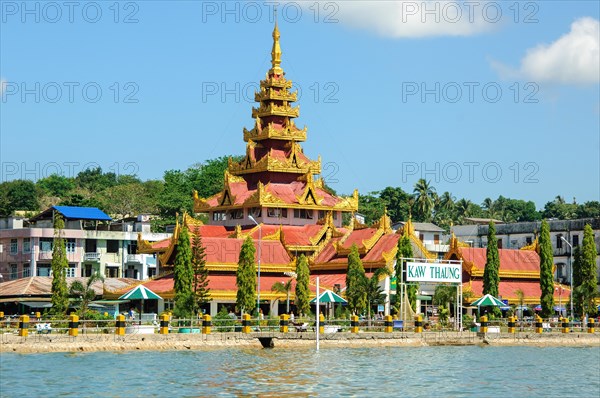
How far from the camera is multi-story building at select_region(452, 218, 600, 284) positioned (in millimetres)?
121125

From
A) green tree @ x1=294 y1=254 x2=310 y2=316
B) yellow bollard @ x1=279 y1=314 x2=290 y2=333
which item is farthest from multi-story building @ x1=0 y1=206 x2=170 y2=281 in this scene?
yellow bollard @ x1=279 y1=314 x2=290 y2=333

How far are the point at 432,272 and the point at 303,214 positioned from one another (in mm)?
27443

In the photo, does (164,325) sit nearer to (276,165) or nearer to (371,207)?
(276,165)

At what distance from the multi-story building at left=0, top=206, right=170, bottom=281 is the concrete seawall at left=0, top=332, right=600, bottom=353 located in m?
42.4

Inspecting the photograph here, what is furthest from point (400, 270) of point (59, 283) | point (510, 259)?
point (59, 283)

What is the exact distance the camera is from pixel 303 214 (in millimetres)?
101312

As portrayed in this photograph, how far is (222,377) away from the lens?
52562mm

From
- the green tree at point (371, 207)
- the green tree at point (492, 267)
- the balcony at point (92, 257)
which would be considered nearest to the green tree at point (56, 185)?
the green tree at point (371, 207)

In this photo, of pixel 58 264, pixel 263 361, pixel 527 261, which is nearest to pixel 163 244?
pixel 58 264

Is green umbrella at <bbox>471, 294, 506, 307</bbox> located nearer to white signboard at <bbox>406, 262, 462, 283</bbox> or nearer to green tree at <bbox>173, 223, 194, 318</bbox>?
white signboard at <bbox>406, 262, 462, 283</bbox>

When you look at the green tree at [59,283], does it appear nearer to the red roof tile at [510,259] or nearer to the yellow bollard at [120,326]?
the yellow bollard at [120,326]

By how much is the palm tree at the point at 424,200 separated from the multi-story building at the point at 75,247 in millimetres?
64302

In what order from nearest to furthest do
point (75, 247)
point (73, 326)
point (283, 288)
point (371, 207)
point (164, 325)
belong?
point (73, 326) → point (164, 325) → point (283, 288) → point (75, 247) → point (371, 207)

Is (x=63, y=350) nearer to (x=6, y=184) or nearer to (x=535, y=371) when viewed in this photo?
(x=535, y=371)
